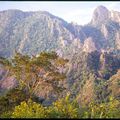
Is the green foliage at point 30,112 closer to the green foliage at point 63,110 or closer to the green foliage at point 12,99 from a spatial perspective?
the green foliage at point 63,110

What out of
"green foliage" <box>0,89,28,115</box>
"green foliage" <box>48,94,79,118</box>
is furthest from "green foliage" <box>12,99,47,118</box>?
"green foliage" <box>0,89,28,115</box>

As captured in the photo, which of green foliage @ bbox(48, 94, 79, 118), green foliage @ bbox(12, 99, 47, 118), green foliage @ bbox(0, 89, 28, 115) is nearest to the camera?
green foliage @ bbox(12, 99, 47, 118)

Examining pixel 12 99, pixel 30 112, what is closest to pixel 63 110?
pixel 30 112

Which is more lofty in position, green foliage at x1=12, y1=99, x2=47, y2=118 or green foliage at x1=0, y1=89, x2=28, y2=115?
green foliage at x1=12, y1=99, x2=47, y2=118

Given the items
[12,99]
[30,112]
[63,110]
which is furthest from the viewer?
[12,99]

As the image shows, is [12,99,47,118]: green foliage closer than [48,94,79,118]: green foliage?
Yes

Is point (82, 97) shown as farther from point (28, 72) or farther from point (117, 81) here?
point (28, 72)

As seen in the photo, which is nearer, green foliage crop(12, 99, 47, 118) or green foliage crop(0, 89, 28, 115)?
green foliage crop(12, 99, 47, 118)

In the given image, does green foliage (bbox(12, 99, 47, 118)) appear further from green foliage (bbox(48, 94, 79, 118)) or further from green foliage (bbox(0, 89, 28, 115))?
green foliage (bbox(0, 89, 28, 115))

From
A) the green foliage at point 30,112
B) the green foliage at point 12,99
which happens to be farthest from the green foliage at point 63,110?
the green foliage at point 12,99

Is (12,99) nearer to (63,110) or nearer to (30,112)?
(63,110)

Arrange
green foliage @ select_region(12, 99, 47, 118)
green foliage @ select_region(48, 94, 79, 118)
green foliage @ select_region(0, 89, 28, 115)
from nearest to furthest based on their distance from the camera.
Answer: green foliage @ select_region(12, 99, 47, 118), green foliage @ select_region(48, 94, 79, 118), green foliage @ select_region(0, 89, 28, 115)

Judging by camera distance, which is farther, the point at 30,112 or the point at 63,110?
the point at 63,110

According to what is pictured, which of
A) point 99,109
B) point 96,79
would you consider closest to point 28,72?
point 99,109
